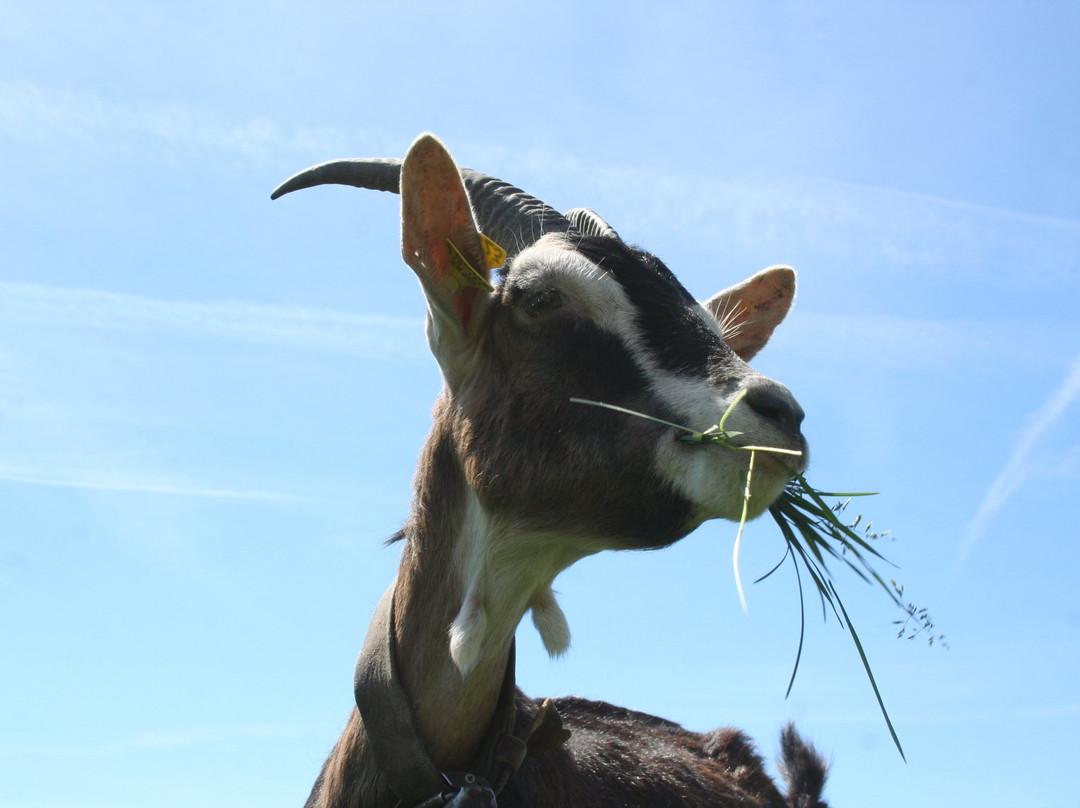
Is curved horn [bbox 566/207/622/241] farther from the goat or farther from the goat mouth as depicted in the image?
the goat mouth

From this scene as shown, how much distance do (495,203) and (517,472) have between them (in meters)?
1.49

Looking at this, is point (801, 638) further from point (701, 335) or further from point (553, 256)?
point (553, 256)

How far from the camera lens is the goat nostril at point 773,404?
3512 millimetres

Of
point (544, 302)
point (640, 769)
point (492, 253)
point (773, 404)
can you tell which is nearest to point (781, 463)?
point (773, 404)

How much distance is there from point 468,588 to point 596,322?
3.78ft

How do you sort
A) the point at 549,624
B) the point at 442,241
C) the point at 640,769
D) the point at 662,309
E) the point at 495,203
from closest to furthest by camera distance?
the point at 662,309, the point at 442,241, the point at 549,624, the point at 495,203, the point at 640,769

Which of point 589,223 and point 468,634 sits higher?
point 589,223

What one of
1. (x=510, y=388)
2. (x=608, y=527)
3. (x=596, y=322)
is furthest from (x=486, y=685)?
(x=596, y=322)

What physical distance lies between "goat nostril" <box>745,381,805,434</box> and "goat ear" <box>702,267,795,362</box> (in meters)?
1.73

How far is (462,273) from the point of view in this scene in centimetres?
427

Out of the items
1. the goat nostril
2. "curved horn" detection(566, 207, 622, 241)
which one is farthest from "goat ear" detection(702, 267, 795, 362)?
the goat nostril

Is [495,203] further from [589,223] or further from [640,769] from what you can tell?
[640,769]

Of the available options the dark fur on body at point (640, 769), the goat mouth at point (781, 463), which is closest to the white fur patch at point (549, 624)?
the dark fur on body at point (640, 769)

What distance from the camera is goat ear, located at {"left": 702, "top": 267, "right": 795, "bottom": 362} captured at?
17.4ft
